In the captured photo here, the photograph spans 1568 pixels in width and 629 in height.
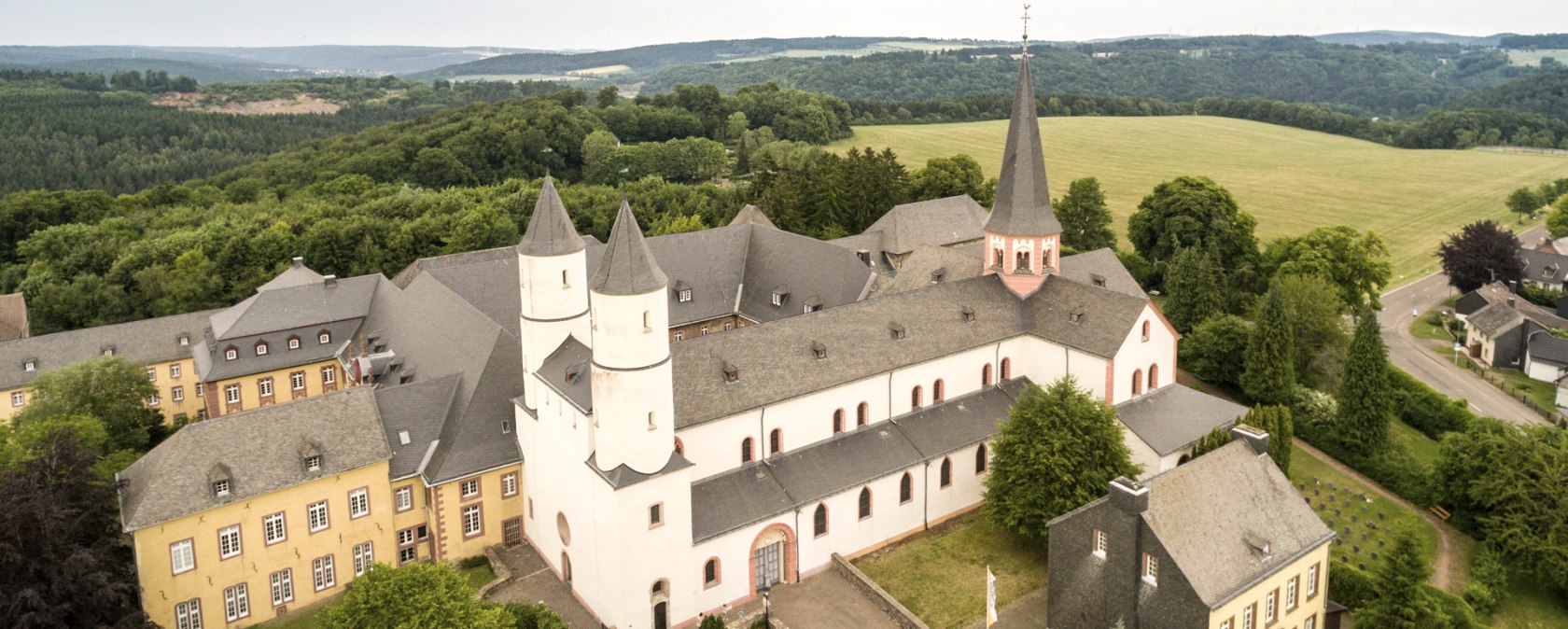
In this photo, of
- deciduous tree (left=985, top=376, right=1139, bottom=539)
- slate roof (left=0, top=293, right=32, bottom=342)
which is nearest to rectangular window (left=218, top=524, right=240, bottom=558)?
deciduous tree (left=985, top=376, right=1139, bottom=539)

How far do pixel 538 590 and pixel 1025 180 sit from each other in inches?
1125

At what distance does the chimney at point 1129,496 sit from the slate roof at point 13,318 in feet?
215

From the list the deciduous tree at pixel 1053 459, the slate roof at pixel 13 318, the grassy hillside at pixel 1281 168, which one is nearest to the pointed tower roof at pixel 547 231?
the deciduous tree at pixel 1053 459

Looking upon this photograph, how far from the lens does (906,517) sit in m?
41.3

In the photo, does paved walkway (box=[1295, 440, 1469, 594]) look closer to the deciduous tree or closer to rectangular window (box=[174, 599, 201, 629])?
the deciduous tree

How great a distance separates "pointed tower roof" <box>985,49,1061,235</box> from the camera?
47062 mm

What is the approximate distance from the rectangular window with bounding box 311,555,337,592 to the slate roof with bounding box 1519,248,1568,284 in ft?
295

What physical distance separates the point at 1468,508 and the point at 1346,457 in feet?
20.1

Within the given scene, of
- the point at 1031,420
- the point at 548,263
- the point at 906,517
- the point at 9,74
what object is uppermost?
the point at 9,74

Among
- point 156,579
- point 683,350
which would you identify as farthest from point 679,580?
point 156,579

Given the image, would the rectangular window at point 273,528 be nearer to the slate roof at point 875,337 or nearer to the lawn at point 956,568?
the slate roof at point 875,337

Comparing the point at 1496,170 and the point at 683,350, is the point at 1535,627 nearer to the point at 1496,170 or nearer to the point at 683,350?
the point at 683,350

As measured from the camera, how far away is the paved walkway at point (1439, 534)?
39688mm

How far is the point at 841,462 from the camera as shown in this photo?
3988 cm
